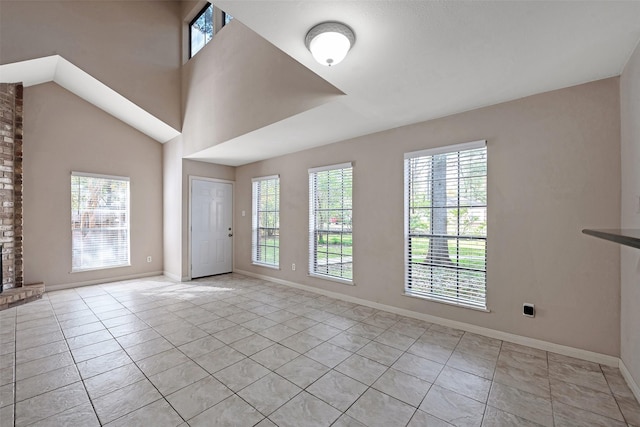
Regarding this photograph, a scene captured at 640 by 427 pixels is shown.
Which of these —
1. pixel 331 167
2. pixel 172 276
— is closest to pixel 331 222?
pixel 331 167

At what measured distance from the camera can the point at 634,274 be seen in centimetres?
204

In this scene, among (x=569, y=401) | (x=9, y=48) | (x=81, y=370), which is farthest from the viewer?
(x=9, y=48)

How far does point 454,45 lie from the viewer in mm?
1951

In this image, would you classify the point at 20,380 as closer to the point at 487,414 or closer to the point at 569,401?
the point at 487,414

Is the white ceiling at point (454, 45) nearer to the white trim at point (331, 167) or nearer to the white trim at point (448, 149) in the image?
→ the white trim at point (448, 149)

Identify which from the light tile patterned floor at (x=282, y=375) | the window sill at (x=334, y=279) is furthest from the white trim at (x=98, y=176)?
the window sill at (x=334, y=279)

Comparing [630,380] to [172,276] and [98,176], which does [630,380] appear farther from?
[98,176]

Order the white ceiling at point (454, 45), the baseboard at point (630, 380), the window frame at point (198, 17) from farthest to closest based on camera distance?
the window frame at point (198, 17) → the baseboard at point (630, 380) → the white ceiling at point (454, 45)

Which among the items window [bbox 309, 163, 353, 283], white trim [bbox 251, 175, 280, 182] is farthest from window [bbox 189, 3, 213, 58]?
window [bbox 309, 163, 353, 283]

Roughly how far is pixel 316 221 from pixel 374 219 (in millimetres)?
1170

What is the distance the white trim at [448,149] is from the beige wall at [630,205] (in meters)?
1.03

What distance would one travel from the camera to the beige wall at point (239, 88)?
10.3 ft

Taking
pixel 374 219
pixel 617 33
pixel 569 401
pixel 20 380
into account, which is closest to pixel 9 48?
pixel 20 380

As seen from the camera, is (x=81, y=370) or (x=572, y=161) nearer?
(x=81, y=370)
